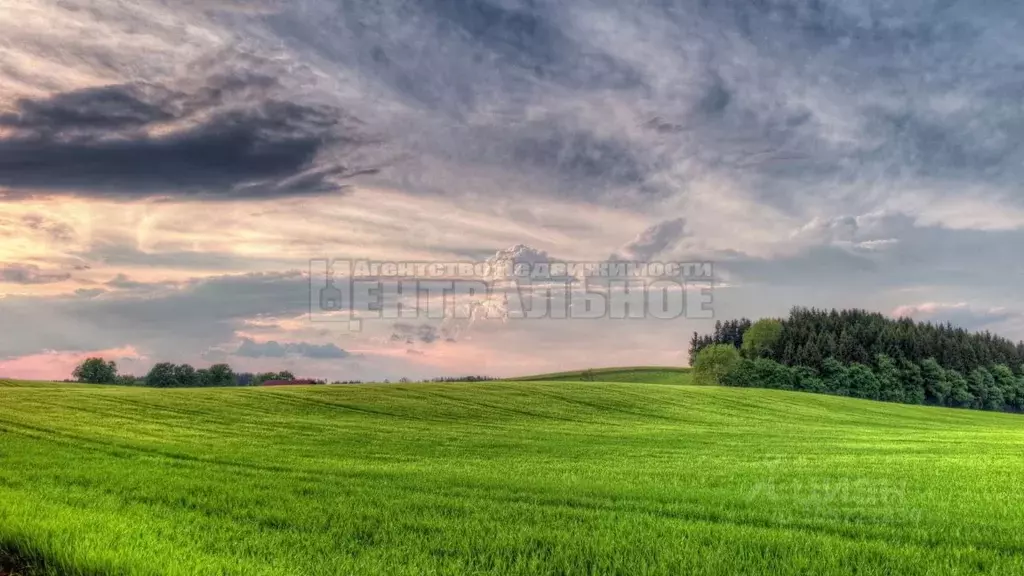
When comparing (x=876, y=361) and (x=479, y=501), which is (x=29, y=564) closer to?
(x=479, y=501)

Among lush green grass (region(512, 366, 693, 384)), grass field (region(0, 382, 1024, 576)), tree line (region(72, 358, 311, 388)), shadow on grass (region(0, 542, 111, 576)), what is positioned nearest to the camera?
shadow on grass (region(0, 542, 111, 576))

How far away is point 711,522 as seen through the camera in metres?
11.4

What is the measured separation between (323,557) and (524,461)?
13.6 meters

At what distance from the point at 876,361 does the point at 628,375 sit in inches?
1754

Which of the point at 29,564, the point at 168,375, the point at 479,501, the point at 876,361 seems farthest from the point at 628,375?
the point at 29,564

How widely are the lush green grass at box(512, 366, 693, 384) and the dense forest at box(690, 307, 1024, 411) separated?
14142mm

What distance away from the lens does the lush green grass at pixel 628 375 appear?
463 ft

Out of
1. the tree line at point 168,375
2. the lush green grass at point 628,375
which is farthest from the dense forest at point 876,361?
the tree line at point 168,375

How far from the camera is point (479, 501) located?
42.3 ft

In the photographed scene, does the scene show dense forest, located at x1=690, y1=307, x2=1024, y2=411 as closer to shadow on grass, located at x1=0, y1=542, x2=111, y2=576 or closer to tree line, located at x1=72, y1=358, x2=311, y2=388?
tree line, located at x1=72, y1=358, x2=311, y2=388

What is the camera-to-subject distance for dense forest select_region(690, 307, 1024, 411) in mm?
117375

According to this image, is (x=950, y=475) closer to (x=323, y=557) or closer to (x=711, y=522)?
(x=711, y=522)

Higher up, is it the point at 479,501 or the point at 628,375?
the point at 479,501

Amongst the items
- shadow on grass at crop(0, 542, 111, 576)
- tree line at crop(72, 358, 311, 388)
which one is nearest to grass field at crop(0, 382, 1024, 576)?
shadow on grass at crop(0, 542, 111, 576)
